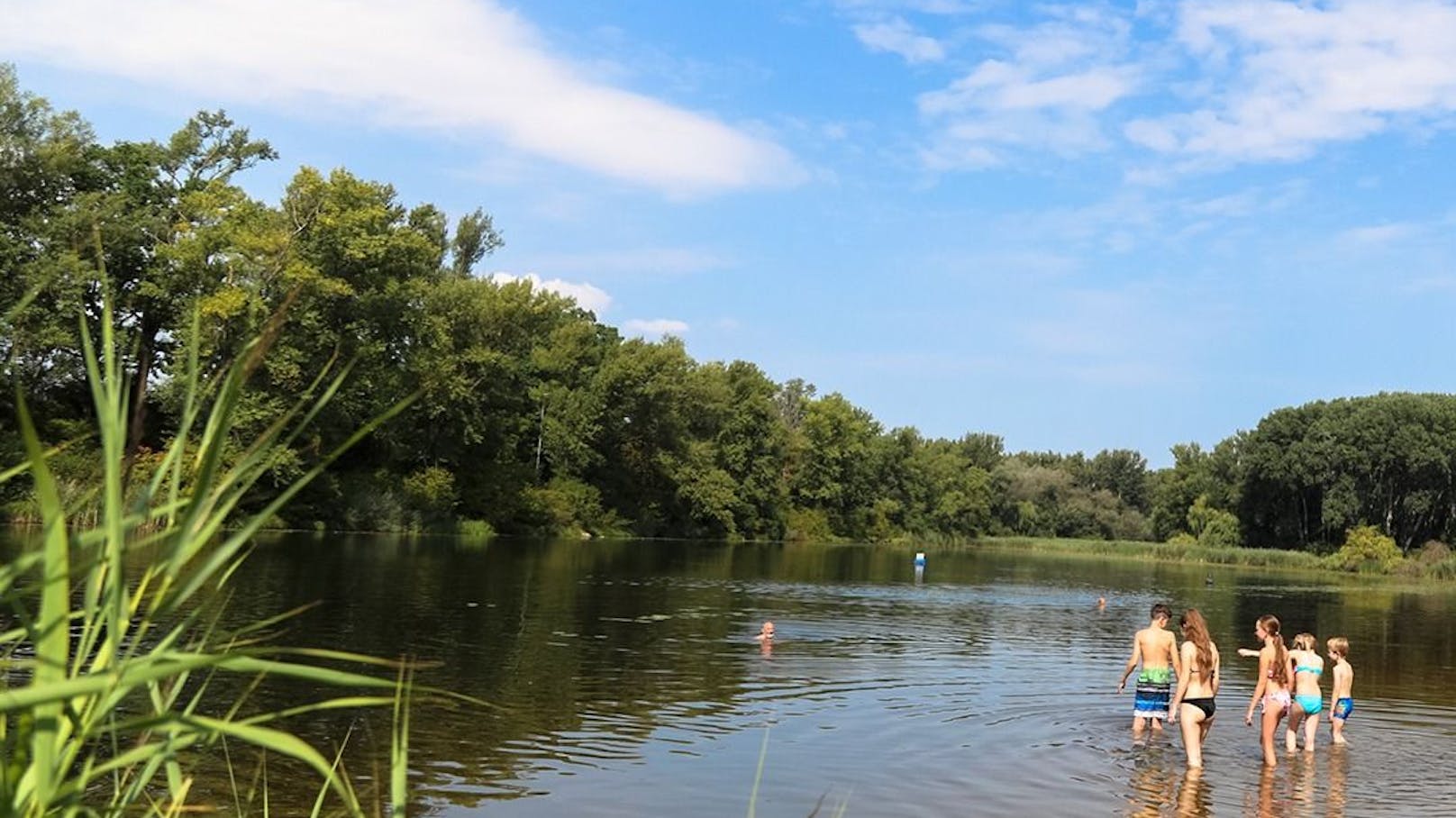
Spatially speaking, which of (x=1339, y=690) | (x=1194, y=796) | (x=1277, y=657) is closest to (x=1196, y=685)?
(x=1277, y=657)

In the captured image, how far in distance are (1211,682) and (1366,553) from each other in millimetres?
83410

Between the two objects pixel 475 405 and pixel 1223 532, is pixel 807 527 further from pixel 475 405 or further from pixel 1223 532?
pixel 475 405

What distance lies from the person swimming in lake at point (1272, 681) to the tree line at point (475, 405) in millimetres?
20068

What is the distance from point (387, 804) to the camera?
399 inches

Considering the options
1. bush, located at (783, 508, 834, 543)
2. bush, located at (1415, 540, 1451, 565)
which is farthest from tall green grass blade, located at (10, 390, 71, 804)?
bush, located at (783, 508, 834, 543)

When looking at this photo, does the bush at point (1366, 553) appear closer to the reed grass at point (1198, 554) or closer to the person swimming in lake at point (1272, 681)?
the reed grass at point (1198, 554)

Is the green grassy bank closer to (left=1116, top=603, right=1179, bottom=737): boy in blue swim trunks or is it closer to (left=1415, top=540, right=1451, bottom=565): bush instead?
(left=1415, top=540, right=1451, bottom=565): bush

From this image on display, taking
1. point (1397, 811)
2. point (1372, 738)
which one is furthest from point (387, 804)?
point (1372, 738)

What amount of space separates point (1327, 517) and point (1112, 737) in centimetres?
8978

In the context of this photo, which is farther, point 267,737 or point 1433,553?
point 1433,553

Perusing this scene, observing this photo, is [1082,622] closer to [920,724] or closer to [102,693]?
[920,724]

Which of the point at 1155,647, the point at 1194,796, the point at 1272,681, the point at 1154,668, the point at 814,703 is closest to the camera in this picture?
the point at 1194,796

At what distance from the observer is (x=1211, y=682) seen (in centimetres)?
1434

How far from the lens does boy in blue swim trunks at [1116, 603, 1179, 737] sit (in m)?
15.4
